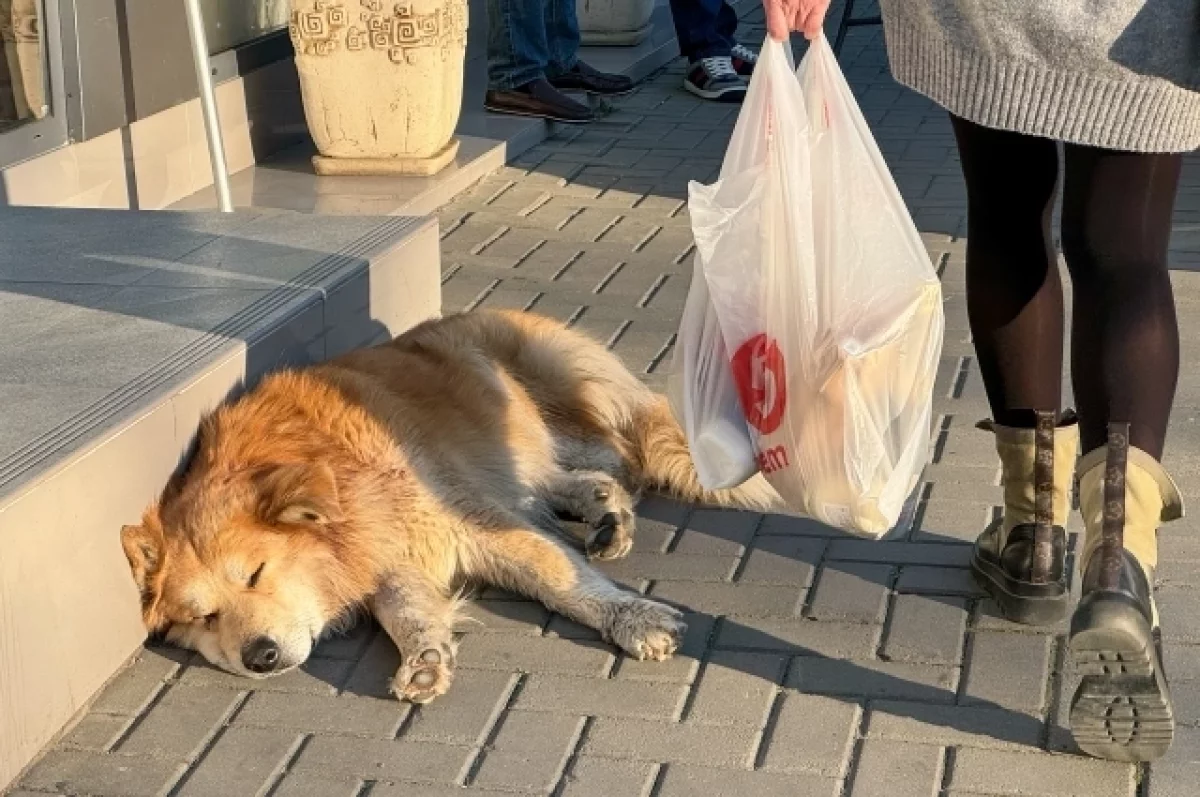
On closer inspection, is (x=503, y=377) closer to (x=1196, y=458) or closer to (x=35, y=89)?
(x=1196, y=458)

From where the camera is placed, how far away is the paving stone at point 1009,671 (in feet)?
10.9

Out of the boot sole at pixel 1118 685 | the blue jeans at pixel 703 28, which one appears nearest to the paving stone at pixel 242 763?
the boot sole at pixel 1118 685

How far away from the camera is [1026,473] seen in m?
3.55

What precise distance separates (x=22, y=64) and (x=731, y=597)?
3796mm

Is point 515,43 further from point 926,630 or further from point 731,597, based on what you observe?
point 926,630

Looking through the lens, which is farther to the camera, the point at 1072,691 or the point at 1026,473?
the point at 1026,473

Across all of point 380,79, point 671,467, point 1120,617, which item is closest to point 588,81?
point 380,79

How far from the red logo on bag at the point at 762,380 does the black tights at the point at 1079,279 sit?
0.42 m

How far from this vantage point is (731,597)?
3844 mm

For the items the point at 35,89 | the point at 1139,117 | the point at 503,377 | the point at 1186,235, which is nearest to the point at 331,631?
the point at 503,377

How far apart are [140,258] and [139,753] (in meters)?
1.90

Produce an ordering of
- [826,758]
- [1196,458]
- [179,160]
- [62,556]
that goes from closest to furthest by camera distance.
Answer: [826,758]
[62,556]
[1196,458]
[179,160]

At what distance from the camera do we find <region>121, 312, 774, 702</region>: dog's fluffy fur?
3639 millimetres

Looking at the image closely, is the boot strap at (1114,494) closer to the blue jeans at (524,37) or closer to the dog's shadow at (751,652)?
the dog's shadow at (751,652)
